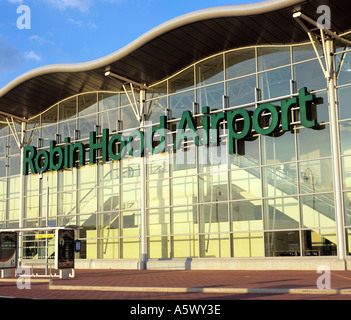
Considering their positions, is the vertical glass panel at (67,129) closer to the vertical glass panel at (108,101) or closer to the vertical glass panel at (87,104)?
the vertical glass panel at (87,104)

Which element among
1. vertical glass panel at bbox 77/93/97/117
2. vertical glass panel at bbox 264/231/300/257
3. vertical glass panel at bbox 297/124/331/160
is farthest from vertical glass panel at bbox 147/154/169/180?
vertical glass panel at bbox 297/124/331/160

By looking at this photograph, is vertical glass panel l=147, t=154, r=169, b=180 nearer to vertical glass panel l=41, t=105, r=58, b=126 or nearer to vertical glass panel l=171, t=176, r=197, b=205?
vertical glass panel l=171, t=176, r=197, b=205

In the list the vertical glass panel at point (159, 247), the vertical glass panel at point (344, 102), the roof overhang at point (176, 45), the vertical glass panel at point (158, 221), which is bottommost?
the vertical glass panel at point (159, 247)

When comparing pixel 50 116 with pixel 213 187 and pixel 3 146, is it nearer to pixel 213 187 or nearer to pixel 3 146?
pixel 3 146

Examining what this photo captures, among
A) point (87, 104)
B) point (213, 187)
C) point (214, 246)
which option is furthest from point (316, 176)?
point (87, 104)

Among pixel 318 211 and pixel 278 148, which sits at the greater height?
pixel 278 148

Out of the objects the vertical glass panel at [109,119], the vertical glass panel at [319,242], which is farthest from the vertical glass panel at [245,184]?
the vertical glass panel at [109,119]

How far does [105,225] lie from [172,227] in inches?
185

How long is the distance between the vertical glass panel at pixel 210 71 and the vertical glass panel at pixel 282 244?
26.2 feet

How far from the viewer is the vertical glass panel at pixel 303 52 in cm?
2316

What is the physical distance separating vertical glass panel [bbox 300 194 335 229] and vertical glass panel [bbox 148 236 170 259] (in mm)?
7475

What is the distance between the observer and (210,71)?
2644 cm

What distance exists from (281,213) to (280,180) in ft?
4.69

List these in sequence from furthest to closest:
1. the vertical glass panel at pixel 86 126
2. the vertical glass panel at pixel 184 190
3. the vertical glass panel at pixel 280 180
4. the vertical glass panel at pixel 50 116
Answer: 1. the vertical glass panel at pixel 50 116
2. the vertical glass panel at pixel 86 126
3. the vertical glass panel at pixel 184 190
4. the vertical glass panel at pixel 280 180
